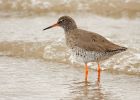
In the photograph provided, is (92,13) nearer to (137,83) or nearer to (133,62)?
(133,62)

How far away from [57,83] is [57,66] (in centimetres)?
116

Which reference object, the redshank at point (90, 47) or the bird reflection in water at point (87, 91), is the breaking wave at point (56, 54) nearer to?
the redshank at point (90, 47)

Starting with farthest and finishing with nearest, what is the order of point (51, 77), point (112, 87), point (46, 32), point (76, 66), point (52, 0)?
1. point (52, 0)
2. point (46, 32)
3. point (76, 66)
4. point (51, 77)
5. point (112, 87)

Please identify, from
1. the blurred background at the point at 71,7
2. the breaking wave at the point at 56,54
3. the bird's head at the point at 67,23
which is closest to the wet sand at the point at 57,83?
the breaking wave at the point at 56,54

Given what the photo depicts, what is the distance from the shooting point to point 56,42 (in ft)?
37.5

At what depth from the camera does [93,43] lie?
→ 30.8ft

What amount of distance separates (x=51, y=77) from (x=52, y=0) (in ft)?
19.9

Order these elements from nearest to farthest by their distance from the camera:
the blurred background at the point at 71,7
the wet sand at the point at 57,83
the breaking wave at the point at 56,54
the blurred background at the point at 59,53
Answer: the wet sand at the point at 57,83 → the blurred background at the point at 59,53 → the breaking wave at the point at 56,54 → the blurred background at the point at 71,7

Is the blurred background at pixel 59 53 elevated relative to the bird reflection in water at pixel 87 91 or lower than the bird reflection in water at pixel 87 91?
elevated

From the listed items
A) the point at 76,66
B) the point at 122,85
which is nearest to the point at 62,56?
the point at 76,66

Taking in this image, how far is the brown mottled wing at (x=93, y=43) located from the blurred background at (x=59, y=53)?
0.54 metres

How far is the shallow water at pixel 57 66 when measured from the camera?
8.56m

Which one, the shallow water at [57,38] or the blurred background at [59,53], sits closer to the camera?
the blurred background at [59,53]

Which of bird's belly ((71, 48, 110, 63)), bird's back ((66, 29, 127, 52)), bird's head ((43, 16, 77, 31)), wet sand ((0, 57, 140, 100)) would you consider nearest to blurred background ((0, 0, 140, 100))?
wet sand ((0, 57, 140, 100))
